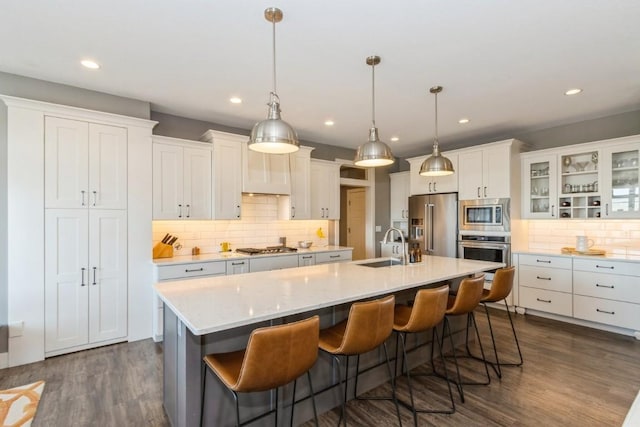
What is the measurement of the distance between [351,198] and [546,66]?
4.80 m

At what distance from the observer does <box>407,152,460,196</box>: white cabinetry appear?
17.0ft

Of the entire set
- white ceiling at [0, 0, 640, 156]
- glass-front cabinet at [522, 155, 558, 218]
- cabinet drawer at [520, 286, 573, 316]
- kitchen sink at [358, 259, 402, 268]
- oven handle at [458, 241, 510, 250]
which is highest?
white ceiling at [0, 0, 640, 156]

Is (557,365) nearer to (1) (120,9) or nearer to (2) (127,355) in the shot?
(2) (127,355)

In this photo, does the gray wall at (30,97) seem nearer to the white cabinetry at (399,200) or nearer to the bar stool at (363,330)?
the bar stool at (363,330)

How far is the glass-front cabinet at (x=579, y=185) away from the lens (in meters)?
4.11

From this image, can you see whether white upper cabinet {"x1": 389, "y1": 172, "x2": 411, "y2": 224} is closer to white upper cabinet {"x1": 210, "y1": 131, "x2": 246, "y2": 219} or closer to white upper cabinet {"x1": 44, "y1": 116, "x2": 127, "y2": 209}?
white upper cabinet {"x1": 210, "y1": 131, "x2": 246, "y2": 219}

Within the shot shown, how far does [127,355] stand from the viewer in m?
3.17

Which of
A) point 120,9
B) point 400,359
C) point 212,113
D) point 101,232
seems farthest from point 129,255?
point 400,359

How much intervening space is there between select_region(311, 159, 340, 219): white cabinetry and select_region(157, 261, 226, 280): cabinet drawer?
184 cm

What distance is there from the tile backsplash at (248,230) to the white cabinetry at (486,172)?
2.42 meters

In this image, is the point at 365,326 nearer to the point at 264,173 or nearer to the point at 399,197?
the point at 264,173

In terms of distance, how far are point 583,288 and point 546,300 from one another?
46 cm

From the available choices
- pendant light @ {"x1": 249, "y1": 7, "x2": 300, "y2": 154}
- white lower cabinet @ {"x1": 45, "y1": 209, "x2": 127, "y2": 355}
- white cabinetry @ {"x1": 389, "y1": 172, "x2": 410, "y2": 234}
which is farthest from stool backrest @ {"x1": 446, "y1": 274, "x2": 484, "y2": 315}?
white cabinetry @ {"x1": 389, "y1": 172, "x2": 410, "y2": 234}

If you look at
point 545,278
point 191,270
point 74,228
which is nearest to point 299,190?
point 191,270
